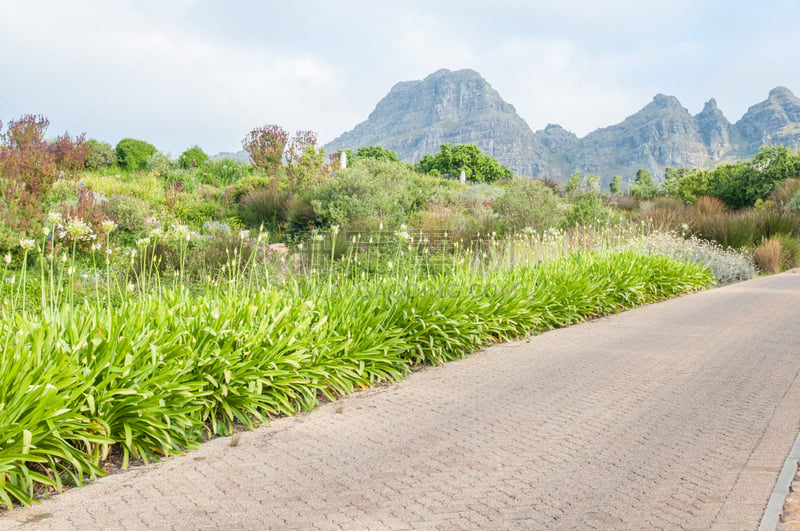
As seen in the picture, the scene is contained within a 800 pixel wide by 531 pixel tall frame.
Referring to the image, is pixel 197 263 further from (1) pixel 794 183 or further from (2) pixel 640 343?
(1) pixel 794 183

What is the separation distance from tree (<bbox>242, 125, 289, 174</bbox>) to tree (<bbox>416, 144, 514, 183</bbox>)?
3620 centimetres

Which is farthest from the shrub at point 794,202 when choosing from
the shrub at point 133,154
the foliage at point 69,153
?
the shrub at point 133,154

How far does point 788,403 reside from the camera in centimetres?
416

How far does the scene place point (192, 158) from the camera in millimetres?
25156

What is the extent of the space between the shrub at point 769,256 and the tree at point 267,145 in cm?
1383

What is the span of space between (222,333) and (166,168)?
814 inches

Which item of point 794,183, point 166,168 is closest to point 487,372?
point 166,168

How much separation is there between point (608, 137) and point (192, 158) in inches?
4993

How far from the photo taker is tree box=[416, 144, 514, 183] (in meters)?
57.5

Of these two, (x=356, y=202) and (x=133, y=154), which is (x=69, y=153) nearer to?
(x=356, y=202)

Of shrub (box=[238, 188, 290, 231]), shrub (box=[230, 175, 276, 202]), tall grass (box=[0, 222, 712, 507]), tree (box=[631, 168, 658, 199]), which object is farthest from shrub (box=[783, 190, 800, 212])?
tall grass (box=[0, 222, 712, 507])

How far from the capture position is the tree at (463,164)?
5747cm

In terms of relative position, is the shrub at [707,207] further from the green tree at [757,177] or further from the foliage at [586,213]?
the green tree at [757,177]

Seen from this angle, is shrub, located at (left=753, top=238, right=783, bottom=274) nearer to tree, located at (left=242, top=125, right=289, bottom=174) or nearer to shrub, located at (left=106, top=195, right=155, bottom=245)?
shrub, located at (left=106, top=195, right=155, bottom=245)
